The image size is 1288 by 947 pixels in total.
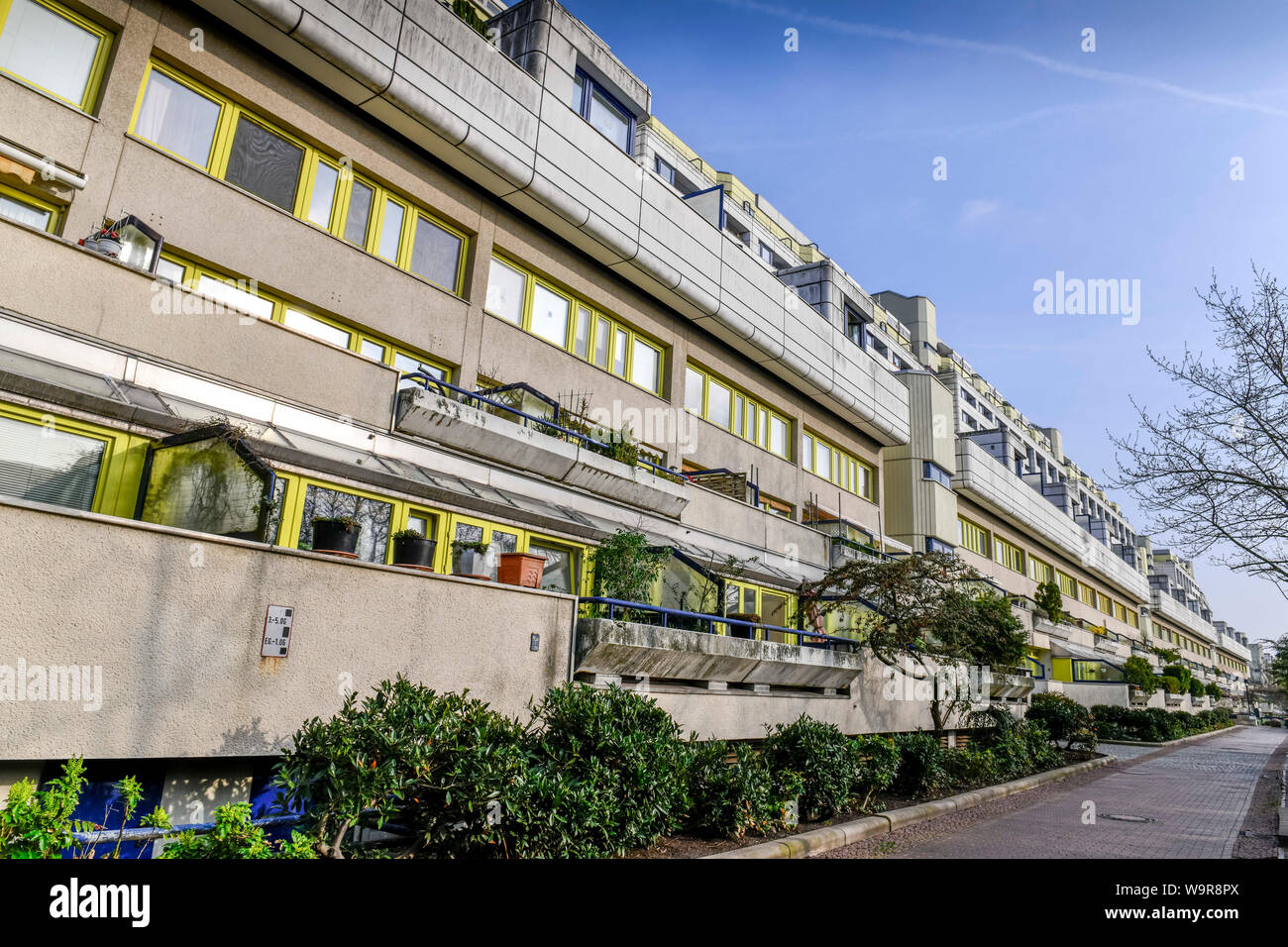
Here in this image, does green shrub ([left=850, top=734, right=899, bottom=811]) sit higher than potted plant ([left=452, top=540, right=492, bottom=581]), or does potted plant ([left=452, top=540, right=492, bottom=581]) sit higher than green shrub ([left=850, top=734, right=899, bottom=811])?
potted plant ([left=452, top=540, right=492, bottom=581])

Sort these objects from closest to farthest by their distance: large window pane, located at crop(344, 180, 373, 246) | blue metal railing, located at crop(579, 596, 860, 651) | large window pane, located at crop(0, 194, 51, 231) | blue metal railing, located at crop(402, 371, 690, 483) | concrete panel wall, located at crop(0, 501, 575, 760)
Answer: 1. concrete panel wall, located at crop(0, 501, 575, 760)
2. large window pane, located at crop(0, 194, 51, 231)
3. blue metal railing, located at crop(579, 596, 860, 651)
4. blue metal railing, located at crop(402, 371, 690, 483)
5. large window pane, located at crop(344, 180, 373, 246)

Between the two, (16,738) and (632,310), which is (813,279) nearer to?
(632,310)

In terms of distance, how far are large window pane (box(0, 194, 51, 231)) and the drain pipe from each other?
19.3 inches

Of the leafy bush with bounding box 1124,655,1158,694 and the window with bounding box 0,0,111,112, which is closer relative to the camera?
the window with bounding box 0,0,111,112

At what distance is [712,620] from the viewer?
42.3ft

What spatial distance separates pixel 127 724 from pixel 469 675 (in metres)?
3.40

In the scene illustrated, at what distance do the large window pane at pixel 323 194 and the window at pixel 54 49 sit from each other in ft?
9.61

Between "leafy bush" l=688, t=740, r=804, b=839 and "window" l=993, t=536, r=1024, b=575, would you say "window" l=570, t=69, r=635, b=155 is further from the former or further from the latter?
"window" l=993, t=536, r=1024, b=575

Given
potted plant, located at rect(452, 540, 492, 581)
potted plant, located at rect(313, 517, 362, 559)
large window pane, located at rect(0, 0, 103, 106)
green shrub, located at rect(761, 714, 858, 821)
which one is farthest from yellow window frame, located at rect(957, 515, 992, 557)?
large window pane, located at rect(0, 0, 103, 106)

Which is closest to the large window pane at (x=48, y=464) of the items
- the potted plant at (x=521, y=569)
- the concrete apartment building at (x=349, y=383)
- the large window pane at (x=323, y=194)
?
the concrete apartment building at (x=349, y=383)

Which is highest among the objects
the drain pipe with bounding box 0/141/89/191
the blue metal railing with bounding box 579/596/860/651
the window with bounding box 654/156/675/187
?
the window with bounding box 654/156/675/187

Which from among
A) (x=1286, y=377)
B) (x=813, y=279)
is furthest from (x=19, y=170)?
A: (x=813, y=279)

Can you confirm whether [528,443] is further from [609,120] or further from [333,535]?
[609,120]

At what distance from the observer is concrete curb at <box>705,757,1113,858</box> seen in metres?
8.26
